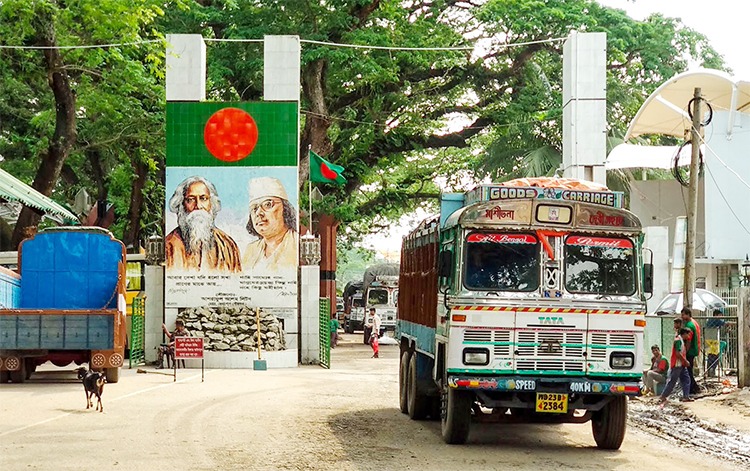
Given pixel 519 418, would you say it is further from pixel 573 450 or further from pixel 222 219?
pixel 222 219

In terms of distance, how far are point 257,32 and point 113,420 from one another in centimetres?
2420

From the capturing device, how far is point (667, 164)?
3616 cm

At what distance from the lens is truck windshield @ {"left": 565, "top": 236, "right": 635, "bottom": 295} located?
1375cm

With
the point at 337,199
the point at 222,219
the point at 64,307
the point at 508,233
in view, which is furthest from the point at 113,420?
the point at 337,199

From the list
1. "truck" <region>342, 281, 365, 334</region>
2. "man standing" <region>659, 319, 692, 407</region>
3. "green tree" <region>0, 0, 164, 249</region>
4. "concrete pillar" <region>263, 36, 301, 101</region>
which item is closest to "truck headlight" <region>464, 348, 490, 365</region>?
"man standing" <region>659, 319, 692, 407</region>

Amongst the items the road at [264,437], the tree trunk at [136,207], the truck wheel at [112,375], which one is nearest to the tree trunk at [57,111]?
the truck wheel at [112,375]

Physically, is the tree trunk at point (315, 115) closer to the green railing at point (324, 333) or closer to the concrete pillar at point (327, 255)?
the green railing at point (324, 333)

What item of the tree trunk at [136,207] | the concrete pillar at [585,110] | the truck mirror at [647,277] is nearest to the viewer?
the truck mirror at [647,277]

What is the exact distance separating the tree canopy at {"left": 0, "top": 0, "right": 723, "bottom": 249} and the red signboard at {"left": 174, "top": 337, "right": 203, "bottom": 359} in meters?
9.73

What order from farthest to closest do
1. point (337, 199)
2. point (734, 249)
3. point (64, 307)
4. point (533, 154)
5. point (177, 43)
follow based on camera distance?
point (337, 199)
point (533, 154)
point (734, 249)
point (177, 43)
point (64, 307)

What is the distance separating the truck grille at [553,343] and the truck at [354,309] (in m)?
44.8

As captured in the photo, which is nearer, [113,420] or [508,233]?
[508,233]

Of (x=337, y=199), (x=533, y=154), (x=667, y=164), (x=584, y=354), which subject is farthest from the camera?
(x=337, y=199)

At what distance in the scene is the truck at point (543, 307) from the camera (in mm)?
13352
